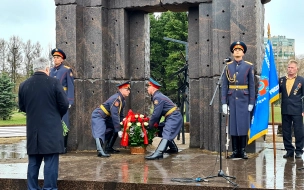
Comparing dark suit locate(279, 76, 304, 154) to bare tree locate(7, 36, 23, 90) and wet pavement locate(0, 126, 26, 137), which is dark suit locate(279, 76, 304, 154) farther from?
bare tree locate(7, 36, 23, 90)

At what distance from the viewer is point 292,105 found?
8.84 meters

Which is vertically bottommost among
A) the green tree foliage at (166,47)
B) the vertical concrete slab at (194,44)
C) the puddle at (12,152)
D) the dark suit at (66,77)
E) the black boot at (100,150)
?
the puddle at (12,152)

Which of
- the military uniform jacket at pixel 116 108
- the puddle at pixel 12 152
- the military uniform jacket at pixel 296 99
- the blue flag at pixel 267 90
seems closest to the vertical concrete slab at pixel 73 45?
the puddle at pixel 12 152

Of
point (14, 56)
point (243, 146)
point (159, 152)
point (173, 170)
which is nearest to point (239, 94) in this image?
point (243, 146)

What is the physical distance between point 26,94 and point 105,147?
431cm

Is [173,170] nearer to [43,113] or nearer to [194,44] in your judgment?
[43,113]

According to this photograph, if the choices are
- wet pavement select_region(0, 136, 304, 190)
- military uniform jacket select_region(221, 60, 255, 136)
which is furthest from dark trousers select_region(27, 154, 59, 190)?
military uniform jacket select_region(221, 60, 255, 136)

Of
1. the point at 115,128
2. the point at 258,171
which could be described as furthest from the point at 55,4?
the point at 258,171

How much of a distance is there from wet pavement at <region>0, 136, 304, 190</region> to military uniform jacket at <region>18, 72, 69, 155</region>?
3.02ft

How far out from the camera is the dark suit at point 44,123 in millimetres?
5789

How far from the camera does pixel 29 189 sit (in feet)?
19.5

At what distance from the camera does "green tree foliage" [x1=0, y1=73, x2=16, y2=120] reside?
30328 millimetres

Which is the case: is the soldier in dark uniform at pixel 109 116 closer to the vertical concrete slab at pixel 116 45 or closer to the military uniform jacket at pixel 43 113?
the vertical concrete slab at pixel 116 45

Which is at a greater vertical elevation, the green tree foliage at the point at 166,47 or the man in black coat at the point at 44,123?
the green tree foliage at the point at 166,47
